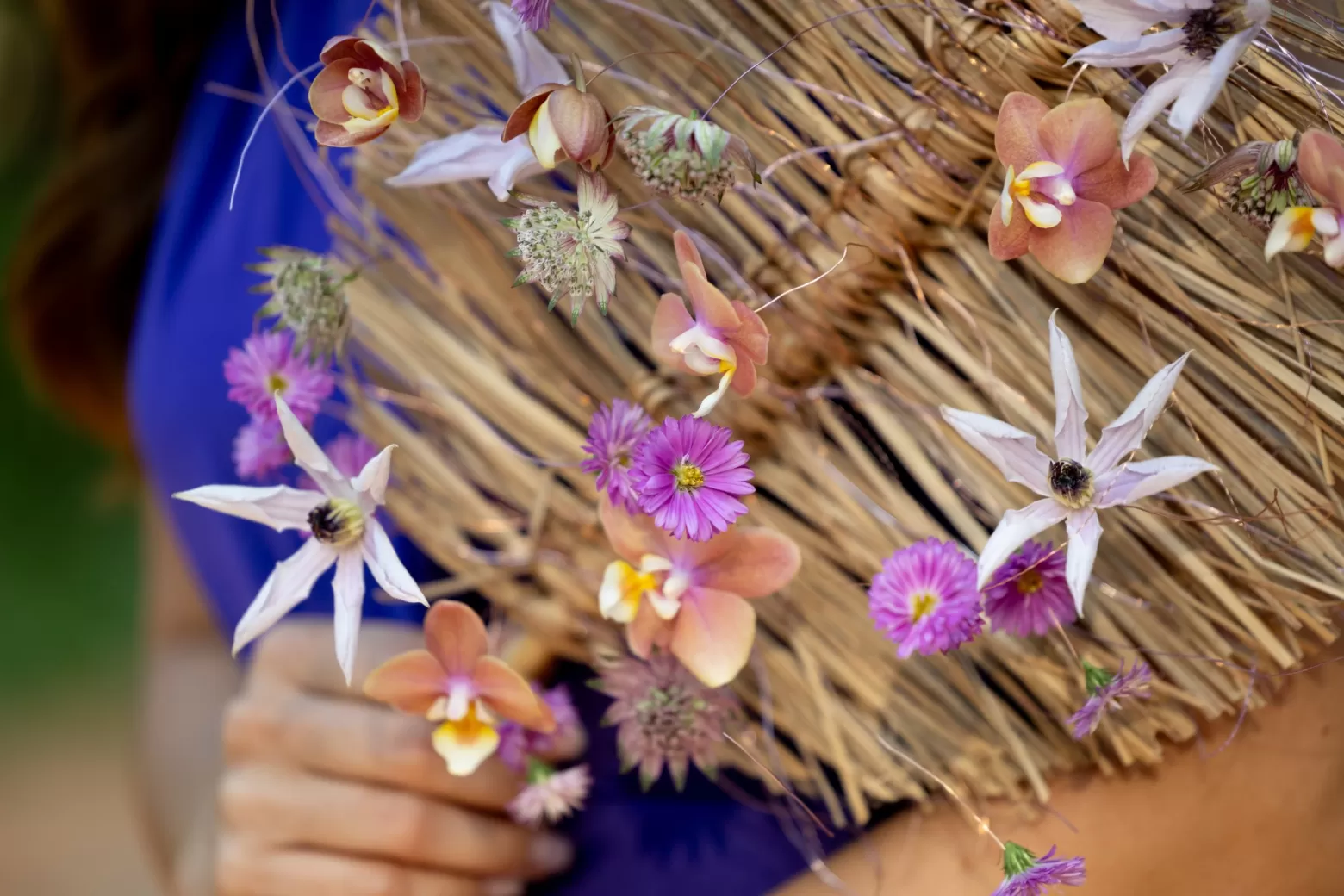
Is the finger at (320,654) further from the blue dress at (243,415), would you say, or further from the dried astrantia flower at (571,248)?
the dried astrantia flower at (571,248)

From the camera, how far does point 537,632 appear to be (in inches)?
17.8

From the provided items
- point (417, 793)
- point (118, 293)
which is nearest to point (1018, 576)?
point (417, 793)

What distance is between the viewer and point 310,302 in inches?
15.8

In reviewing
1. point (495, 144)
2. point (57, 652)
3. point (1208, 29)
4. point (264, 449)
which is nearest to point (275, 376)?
point (264, 449)

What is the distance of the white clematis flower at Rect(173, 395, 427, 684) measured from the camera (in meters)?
0.34

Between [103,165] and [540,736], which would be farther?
[103,165]

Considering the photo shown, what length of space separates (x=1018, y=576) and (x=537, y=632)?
21cm

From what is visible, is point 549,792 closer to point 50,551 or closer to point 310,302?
point 310,302

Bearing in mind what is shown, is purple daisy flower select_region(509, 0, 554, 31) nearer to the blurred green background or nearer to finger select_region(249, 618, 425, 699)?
finger select_region(249, 618, 425, 699)

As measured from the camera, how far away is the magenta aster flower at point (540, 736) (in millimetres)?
438

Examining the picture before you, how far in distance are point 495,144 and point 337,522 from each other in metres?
0.15

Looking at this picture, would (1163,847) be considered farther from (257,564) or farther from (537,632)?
(257,564)

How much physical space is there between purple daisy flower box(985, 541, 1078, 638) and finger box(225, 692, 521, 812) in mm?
242

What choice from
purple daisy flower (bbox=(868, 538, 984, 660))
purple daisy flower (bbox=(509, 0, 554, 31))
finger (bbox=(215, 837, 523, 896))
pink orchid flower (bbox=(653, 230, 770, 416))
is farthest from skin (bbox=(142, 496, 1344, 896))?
purple daisy flower (bbox=(509, 0, 554, 31))
